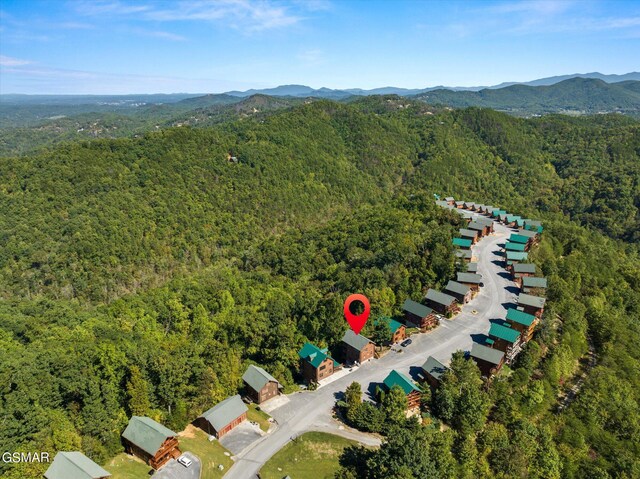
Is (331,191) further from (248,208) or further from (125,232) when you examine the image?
(125,232)

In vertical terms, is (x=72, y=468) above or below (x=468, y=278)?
below

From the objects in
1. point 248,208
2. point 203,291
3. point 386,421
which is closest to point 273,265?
point 203,291

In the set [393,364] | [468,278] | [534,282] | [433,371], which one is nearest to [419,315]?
[393,364]

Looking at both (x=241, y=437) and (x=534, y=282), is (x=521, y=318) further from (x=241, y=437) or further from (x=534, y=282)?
(x=241, y=437)

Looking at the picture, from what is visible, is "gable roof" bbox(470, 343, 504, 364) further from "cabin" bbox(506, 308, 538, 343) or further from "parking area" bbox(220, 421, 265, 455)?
"parking area" bbox(220, 421, 265, 455)

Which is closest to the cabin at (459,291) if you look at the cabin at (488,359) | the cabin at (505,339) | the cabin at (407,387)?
the cabin at (505,339)

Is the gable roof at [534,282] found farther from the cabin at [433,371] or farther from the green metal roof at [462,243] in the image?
the cabin at [433,371]

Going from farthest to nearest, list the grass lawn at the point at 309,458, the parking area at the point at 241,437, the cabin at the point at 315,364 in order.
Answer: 1. the cabin at the point at 315,364
2. the parking area at the point at 241,437
3. the grass lawn at the point at 309,458
